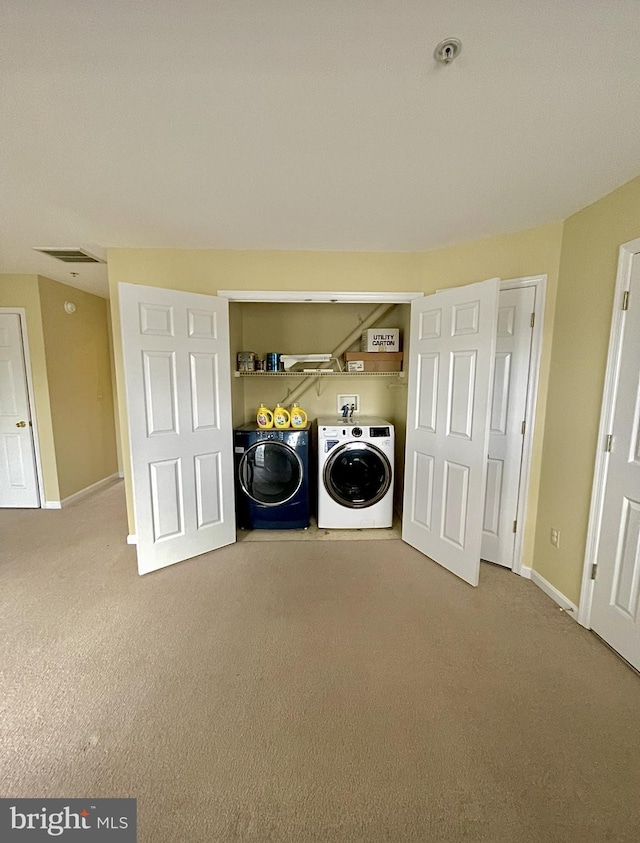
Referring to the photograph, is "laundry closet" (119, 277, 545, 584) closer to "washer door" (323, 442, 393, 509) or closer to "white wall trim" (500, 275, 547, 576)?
"white wall trim" (500, 275, 547, 576)

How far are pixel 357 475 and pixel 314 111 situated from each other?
8.07ft

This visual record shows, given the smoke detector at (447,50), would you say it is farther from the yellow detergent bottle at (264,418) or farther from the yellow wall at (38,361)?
the yellow wall at (38,361)

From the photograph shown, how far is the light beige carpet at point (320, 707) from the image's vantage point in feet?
3.51

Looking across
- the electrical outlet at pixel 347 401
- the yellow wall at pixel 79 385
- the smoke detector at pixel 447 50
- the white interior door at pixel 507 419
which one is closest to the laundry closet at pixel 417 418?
the white interior door at pixel 507 419

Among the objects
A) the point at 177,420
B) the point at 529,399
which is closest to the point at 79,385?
the point at 177,420

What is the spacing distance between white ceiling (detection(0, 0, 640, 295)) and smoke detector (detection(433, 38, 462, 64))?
0.02 metres

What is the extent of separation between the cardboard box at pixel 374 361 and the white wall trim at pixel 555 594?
6.36ft

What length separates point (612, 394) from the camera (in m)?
1.73

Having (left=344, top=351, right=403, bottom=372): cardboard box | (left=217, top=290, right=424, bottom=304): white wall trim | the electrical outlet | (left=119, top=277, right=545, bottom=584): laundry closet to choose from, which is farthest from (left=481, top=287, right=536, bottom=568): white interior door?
the electrical outlet

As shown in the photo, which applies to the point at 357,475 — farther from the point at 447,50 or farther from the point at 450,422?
the point at 447,50

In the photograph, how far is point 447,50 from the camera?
3.22 feet

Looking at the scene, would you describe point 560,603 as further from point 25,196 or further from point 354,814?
point 25,196

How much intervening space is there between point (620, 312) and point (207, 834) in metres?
2.72

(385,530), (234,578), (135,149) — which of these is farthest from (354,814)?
(135,149)
